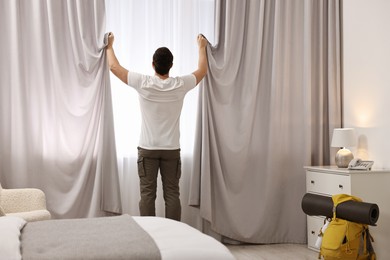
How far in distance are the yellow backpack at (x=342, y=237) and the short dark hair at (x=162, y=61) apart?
1.56m

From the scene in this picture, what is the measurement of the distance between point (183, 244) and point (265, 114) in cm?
282

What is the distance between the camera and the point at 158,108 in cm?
383

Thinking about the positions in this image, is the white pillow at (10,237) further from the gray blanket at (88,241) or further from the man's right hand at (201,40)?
the man's right hand at (201,40)

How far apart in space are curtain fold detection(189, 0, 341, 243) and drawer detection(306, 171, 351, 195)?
0.26 meters

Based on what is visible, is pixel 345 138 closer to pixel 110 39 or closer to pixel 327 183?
pixel 327 183

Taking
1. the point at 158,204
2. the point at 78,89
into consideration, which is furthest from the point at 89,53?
the point at 158,204

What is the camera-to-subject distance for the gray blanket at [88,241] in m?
1.86

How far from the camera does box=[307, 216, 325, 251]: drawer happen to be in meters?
4.28

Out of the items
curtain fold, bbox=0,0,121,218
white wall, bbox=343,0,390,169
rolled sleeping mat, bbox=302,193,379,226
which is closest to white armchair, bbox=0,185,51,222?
curtain fold, bbox=0,0,121,218

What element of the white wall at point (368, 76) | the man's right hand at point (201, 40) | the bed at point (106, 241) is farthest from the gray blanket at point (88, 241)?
the white wall at point (368, 76)

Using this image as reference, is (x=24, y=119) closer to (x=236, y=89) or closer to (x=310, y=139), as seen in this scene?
(x=236, y=89)

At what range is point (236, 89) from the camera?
4.60 m

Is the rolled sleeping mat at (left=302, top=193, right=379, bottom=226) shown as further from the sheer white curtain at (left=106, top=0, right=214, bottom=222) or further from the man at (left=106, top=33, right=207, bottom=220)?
the sheer white curtain at (left=106, top=0, right=214, bottom=222)

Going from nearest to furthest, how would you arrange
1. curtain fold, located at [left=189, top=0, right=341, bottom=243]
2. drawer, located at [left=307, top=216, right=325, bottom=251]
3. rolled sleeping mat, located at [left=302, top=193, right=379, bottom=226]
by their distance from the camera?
rolled sleeping mat, located at [left=302, top=193, right=379, bottom=226] < drawer, located at [left=307, top=216, right=325, bottom=251] < curtain fold, located at [left=189, top=0, right=341, bottom=243]
